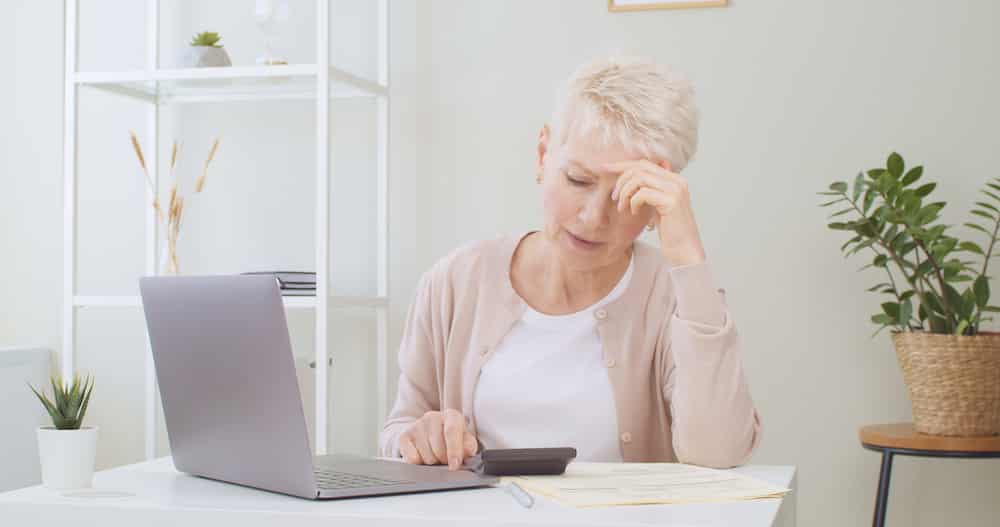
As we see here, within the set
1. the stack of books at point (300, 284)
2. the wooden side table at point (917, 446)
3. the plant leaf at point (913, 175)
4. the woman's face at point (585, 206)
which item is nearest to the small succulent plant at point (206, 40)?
the stack of books at point (300, 284)

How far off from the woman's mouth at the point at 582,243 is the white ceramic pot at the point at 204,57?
1.53 metres

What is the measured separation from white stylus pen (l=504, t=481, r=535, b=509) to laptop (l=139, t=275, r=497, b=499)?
0.11 ft

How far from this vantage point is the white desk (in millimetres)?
1110

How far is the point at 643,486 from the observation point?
4.27 ft

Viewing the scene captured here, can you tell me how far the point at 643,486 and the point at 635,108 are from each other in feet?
2.14

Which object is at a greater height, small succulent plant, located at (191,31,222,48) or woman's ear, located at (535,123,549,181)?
small succulent plant, located at (191,31,222,48)

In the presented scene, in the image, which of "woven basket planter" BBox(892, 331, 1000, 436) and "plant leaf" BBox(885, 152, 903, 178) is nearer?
"woven basket planter" BBox(892, 331, 1000, 436)

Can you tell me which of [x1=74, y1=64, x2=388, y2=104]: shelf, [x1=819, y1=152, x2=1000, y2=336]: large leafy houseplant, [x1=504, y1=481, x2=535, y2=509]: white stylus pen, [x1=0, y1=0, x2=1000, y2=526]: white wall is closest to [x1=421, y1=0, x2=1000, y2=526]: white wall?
[x1=0, y1=0, x2=1000, y2=526]: white wall

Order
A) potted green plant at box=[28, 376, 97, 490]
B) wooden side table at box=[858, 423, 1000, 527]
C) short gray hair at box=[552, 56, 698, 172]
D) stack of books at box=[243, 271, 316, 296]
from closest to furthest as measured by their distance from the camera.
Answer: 1. potted green plant at box=[28, 376, 97, 490]
2. short gray hair at box=[552, 56, 698, 172]
3. wooden side table at box=[858, 423, 1000, 527]
4. stack of books at box=[243, 271, 316, 296]

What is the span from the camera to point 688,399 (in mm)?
1604

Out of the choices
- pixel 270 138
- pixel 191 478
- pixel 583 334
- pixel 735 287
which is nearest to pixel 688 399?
pixel 583 334

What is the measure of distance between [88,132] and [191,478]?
7.47ft

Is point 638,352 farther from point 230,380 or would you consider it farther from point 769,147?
point 769,147

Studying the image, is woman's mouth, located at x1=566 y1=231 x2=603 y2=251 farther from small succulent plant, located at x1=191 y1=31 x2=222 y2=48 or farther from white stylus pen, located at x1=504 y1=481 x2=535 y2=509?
small succulent plant, located at x1=191 y1=31 x2=222 y2=48
